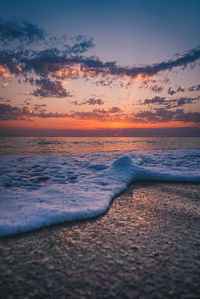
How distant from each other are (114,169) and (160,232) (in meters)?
2.70

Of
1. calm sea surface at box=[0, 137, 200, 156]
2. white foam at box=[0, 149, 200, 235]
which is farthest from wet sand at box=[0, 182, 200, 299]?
calm sea surface at box=[0, 137, 200, 156]

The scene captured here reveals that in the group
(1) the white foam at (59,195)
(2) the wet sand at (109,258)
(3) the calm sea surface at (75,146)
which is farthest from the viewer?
(3) the calm sea surface at (75,146)

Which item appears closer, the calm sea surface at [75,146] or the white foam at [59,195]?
the white foam at [59,195]

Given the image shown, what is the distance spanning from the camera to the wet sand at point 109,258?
104 centimetres

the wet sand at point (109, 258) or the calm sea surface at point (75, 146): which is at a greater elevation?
the calm sea surface at point (75, 146)

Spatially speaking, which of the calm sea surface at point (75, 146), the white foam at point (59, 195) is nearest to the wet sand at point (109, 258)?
the white foam at point (59, 195)

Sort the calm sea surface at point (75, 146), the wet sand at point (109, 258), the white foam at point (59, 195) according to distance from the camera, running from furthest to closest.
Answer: the calm sea surface at point (75, 146), the white foam at point (59, 195), the wet sand at point (109, 258)

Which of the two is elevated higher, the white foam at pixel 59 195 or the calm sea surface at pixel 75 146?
the calm sea surface at pixel 75 146

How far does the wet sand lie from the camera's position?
1.04 metres

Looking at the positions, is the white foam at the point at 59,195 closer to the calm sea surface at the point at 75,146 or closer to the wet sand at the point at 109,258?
the wet sand at the point at 109,258

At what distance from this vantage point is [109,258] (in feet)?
4.37

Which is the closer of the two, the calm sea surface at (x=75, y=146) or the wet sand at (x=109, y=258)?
the wet sand at (x=109, y=258)

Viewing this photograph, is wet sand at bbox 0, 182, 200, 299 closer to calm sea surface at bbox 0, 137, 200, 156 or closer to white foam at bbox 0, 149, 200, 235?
white foam at bbox 0, 149, 200, 235

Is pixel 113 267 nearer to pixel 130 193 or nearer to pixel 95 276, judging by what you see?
pixel 95 276
